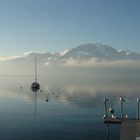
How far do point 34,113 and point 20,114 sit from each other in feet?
14.2

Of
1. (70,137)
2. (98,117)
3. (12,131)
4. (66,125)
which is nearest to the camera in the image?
(70,137)

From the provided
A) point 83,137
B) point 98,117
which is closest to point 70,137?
point 83,137

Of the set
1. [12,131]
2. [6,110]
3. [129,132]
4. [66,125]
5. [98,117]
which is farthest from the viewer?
[6,110]

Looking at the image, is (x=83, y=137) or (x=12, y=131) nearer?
Answer: (x=83, y=137)

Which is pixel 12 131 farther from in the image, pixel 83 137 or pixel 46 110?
pixel 46 110

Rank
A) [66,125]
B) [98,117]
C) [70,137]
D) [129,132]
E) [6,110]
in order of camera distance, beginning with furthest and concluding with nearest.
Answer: [6,110]
[98,117]
[66,125]
[70,137]
[129,132]

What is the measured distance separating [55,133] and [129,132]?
2360cm

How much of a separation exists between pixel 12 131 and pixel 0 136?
214 inches

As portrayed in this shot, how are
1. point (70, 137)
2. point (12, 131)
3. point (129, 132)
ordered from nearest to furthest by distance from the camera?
point (129, 132) → point (70, 137) → point (12, 131)

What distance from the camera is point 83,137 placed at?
232 ft

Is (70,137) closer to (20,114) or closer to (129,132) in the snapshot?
(129,132)

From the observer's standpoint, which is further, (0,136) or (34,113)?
(34,113)

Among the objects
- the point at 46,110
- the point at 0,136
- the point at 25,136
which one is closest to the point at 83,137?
the point at 25,136

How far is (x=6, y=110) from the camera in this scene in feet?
371
